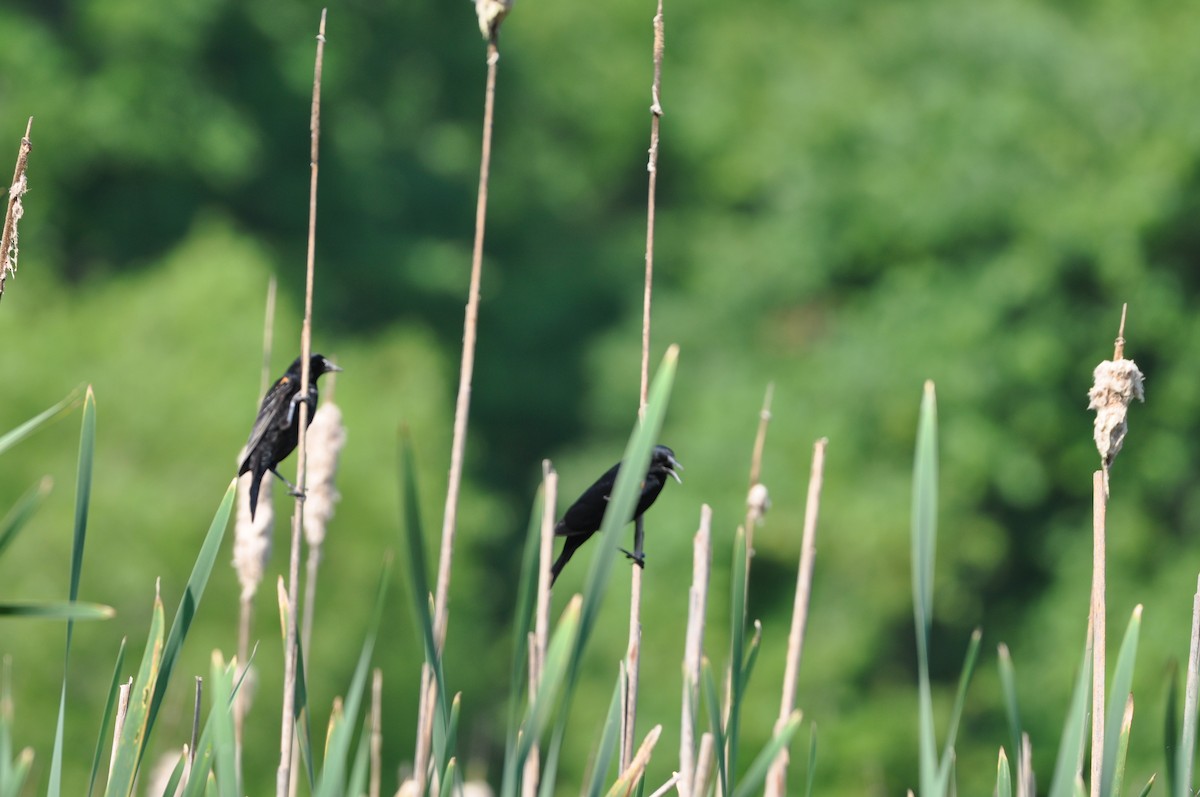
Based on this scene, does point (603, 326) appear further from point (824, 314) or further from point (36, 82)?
point (36, 82)

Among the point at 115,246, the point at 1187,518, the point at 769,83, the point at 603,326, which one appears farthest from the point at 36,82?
the point at 1187,518

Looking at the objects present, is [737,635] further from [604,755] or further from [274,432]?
[274,432]

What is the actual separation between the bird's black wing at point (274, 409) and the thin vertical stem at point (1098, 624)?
1.50m

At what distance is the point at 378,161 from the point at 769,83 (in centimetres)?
557

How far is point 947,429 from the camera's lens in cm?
1394

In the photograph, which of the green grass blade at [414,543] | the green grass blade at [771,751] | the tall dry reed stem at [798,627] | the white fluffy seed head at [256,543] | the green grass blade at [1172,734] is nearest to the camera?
the green grass blade at [414,543]

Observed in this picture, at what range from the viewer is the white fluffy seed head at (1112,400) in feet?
8.35

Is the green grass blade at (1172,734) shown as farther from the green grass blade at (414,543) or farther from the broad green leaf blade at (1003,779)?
the green grass blade at (414,543)

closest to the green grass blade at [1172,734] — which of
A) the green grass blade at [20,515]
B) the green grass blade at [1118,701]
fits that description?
the green grass blade at [1118,701]

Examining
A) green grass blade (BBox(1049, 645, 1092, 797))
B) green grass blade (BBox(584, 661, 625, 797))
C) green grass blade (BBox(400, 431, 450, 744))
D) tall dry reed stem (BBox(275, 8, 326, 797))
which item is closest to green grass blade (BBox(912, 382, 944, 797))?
green grass blade (BBox(1049, 645, 1092, 797))

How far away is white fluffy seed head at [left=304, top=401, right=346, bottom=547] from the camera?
3502mm

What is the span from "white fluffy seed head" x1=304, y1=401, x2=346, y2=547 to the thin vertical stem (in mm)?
1625

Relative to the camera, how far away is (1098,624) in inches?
102

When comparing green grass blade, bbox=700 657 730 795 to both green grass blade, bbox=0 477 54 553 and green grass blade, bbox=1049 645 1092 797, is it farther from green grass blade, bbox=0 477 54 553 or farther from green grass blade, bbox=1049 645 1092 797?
green grass blade, bbox=0 477 54 553
